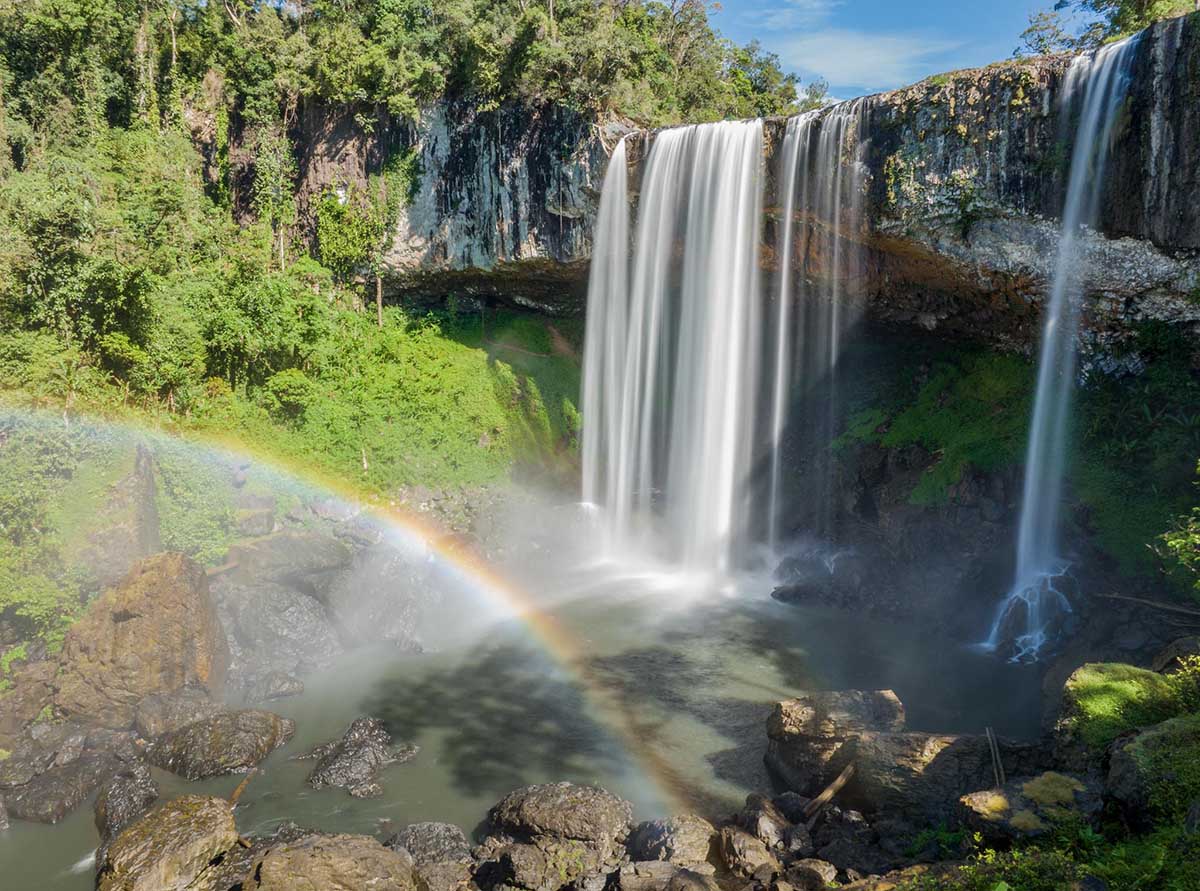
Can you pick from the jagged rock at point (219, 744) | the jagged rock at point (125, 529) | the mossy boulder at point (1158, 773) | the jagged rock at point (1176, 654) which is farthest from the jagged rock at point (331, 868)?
the jagged rock at point (1176, 654)

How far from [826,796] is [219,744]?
8.95 meters

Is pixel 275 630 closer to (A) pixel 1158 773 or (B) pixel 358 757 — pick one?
(B) pixel 358 757

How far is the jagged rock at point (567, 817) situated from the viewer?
893 centimetres

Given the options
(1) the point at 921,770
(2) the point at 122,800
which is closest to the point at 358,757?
(2) the point at 122,800

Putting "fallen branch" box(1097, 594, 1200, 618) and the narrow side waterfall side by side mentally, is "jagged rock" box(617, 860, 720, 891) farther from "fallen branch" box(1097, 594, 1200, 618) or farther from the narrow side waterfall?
the narrow side waterfall

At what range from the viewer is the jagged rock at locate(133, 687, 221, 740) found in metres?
11.9

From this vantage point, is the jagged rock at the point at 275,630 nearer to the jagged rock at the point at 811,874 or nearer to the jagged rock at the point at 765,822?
the jagged rock at the point at 765,822

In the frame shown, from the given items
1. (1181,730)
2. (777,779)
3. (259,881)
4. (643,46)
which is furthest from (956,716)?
(643,46)

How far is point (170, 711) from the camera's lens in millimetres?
12195

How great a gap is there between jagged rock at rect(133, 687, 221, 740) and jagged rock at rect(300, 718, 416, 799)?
2354 millimetres

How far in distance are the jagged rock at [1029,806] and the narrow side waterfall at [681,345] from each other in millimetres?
13092

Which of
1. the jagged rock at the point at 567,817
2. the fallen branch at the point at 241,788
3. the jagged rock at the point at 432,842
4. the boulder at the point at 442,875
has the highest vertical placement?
the jagged rock at the point at 567,817

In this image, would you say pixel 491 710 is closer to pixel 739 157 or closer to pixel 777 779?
pixel 777 779

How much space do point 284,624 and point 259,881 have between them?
8674 mm
